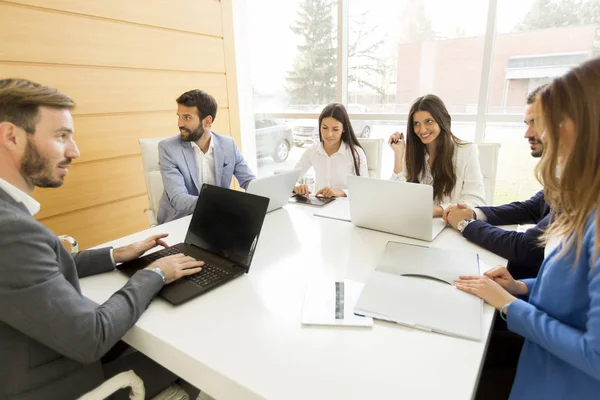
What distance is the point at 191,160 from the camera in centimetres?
227

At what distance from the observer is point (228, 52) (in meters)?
3.44

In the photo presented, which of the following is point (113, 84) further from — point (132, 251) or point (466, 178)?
point (466, 178)

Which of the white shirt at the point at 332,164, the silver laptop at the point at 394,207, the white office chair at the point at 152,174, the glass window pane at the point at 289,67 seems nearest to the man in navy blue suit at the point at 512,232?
the silver laptop at the point at 394,207

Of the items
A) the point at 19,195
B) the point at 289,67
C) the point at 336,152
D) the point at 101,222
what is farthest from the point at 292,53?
the point at 19,195

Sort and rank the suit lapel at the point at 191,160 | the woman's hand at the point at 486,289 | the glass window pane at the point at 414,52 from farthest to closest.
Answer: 1. the glass window pane at the point at 414,52
2. the suit lapel at the point at 191,160
3. the woman's hand at the point at 486,289

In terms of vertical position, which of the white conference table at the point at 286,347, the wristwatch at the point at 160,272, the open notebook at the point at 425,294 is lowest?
the white conference table at the point at 286,347

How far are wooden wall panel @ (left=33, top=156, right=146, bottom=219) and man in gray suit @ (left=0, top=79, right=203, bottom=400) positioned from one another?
5.16ft

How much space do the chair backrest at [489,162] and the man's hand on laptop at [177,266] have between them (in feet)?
6.04

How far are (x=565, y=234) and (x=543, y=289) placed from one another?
0.48 feet

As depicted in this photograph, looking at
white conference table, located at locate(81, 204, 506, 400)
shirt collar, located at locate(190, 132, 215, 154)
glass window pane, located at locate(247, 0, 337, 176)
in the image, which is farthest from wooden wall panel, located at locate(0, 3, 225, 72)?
white conference table, located at locate(81, 204, 506, 400)

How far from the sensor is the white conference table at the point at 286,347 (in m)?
0.72

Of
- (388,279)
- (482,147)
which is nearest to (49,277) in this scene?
(388,279)

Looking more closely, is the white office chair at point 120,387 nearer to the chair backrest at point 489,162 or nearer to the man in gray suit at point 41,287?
the man in gray suit at point 41,287

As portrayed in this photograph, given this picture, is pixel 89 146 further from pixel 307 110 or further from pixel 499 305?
pixel 499 305
